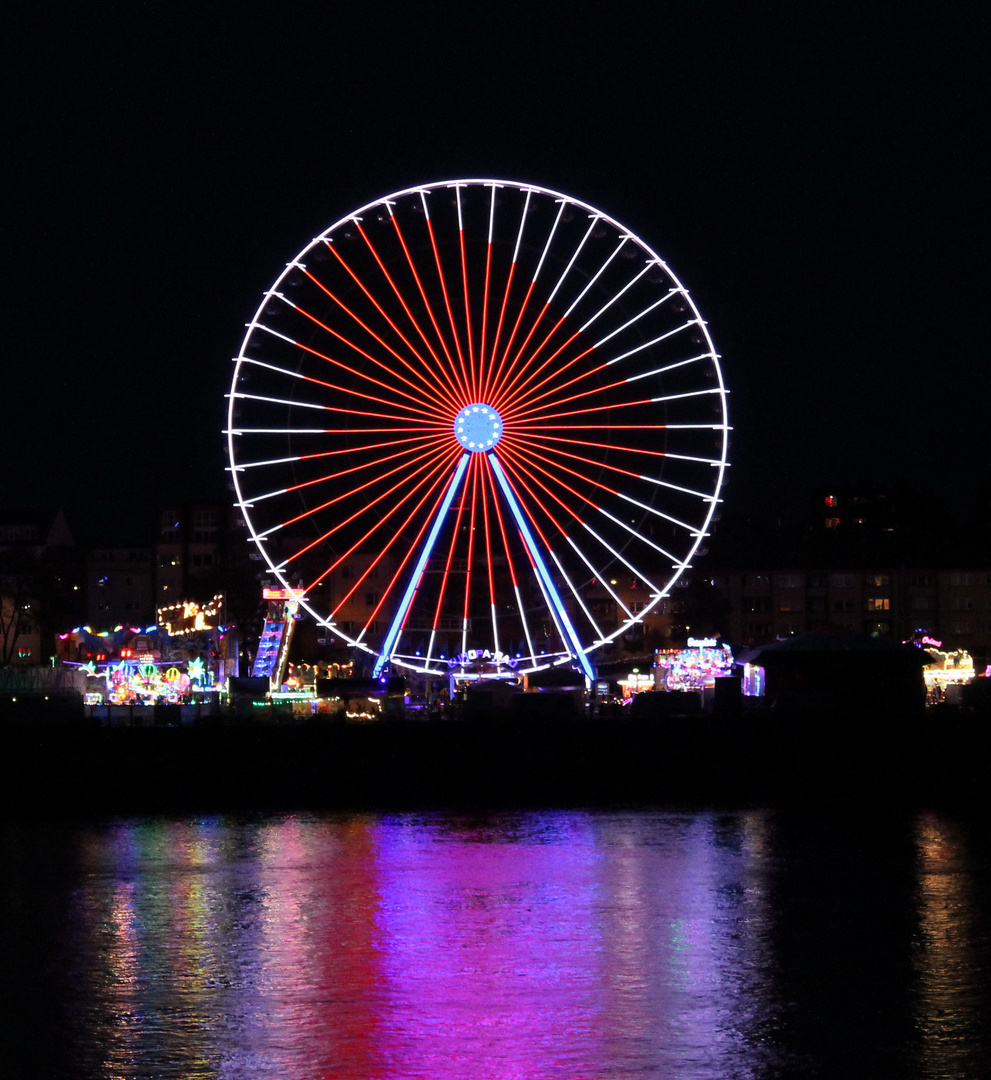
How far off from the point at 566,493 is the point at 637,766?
740 centimetres

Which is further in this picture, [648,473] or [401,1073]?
[648,473]

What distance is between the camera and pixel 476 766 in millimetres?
44625

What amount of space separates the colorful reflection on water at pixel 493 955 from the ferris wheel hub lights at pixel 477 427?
11.0 metres

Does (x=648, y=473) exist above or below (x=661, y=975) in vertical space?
above

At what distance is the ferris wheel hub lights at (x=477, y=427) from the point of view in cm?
4234

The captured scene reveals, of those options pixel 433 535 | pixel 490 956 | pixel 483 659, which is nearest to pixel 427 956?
pixel 490 956

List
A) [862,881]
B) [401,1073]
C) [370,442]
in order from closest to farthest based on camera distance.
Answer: [401,1073] < [862,881] < [370,442]

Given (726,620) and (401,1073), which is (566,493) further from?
(726,620)

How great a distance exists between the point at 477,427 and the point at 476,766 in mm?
8918

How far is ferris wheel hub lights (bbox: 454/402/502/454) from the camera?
42344 mm

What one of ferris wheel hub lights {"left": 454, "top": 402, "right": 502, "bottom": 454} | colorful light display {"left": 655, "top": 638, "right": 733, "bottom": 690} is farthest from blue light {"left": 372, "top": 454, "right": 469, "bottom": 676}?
colorful light display {"left": 655, "top": 638, "right": 733, "bottom": 690}

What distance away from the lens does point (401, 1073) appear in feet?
51.1

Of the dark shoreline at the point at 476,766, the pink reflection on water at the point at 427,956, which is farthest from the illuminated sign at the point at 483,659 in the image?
the pink reflection on water at the point at 427,956

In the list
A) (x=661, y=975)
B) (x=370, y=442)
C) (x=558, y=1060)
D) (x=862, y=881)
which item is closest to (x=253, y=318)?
(x=370, y=442)
